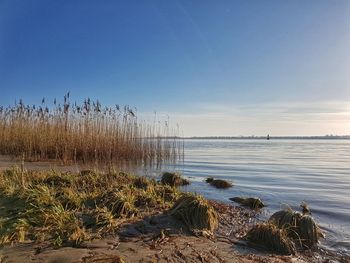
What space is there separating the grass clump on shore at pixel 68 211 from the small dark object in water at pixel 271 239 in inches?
65.4

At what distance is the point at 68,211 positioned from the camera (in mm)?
5938

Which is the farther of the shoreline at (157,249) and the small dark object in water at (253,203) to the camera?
the small dark object in water at (253,203)

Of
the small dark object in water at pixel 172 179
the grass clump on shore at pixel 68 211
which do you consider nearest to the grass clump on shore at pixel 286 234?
the grass clump on shore at pixel 68 211

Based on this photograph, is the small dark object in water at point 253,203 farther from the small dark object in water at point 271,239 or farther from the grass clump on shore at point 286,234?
the small dark object in water at point 271,239

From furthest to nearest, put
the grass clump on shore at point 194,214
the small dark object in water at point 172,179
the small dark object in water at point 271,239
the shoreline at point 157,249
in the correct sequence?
the small dark object in water at point 172,179
the grass clump on shore at point 194,214
the small dark object in water at point 271,239
the shoreline at point 157,249

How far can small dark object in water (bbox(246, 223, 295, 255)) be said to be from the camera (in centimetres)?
546

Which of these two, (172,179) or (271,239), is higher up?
(172,179)

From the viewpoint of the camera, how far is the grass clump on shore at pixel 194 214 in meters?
5.81

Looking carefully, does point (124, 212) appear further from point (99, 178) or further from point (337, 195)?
point (337, 195)

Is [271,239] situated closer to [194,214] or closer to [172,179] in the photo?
[194,214]

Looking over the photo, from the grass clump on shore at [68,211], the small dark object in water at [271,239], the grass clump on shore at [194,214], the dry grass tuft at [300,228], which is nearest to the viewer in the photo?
the grass clump on shore at [68,211]

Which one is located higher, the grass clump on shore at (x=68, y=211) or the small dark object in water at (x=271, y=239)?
the grass clump on shore at (x=68, y=211)

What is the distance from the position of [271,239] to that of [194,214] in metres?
1.20

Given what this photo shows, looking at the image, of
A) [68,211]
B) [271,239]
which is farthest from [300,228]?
[68,211]
